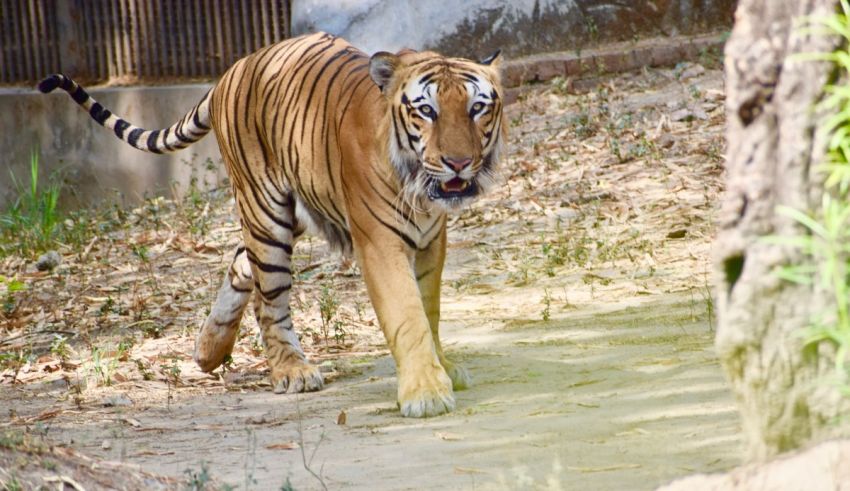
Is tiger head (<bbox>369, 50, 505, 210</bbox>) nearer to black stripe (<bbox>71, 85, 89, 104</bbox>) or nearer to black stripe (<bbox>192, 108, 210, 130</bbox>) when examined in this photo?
black stripe (<bbox>192, 108, 210, 130</bbox>)

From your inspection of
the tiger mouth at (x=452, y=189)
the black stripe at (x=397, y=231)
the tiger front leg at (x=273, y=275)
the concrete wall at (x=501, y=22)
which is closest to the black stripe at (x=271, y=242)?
the tiger front leg at (x=273, y=275)

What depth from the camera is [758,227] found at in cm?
254

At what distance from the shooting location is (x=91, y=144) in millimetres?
9766

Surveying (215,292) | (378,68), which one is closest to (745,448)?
(378,68)

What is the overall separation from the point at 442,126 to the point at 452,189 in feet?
0.74

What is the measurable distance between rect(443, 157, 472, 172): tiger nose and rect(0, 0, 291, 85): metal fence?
5913mm

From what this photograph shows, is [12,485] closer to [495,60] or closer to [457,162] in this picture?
[457,162]

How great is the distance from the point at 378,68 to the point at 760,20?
2385mm

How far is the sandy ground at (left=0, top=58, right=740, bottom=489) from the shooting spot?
3699 millimetres

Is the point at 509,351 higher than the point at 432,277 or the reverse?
the reverse

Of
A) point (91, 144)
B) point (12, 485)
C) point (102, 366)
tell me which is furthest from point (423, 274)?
point (91, 144)

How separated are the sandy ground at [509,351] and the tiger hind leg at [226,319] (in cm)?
10

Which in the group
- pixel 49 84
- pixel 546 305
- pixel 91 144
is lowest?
pixel 91 144

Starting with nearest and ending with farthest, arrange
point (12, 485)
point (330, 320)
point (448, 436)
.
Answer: point (12, 485), point (448, 436), point (330, 320)
